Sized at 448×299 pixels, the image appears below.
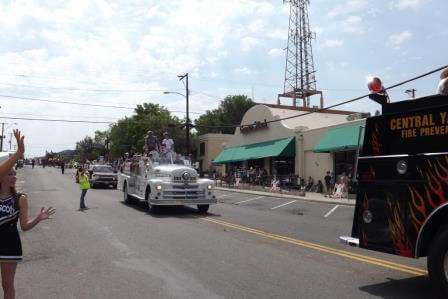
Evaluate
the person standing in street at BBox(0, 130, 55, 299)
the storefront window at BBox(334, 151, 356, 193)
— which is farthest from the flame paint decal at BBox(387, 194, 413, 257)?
the storefront window at BBox(334, 151, 356, 193)

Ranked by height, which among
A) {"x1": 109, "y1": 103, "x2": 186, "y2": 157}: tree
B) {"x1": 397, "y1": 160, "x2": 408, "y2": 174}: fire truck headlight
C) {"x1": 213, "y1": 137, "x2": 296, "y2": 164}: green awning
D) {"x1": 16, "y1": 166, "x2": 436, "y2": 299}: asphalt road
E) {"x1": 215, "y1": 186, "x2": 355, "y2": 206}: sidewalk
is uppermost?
{"x1": 109, "y1": 103, "x2": 186, "y2": 157}: tree

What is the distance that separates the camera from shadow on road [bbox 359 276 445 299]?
6246 millimetres

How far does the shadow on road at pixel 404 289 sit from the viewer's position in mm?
6246

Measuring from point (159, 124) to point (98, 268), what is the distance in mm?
58735

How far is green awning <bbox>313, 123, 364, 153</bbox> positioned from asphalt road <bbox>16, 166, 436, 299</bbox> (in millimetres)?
13817

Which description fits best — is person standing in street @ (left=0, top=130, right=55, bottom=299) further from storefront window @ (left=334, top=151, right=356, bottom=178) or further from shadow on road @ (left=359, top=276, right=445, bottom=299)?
storefront window @ (left=334, top=151, right=356, bottom=178)

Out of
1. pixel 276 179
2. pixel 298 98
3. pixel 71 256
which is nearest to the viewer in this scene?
pixel 71 256

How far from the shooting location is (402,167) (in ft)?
20.5

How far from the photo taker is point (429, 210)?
19.2 ft

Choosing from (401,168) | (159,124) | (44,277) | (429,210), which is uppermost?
(159,124)

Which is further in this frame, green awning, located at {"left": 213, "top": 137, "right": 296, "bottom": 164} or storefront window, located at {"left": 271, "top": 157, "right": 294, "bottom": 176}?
storefront window, located at {"left": 271, "top": 157, "right": 294, "bottom": 176}

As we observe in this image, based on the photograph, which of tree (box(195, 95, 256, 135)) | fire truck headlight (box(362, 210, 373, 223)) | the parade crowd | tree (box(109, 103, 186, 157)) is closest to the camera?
fire truck headlight (box(362, 210, 373, 223))

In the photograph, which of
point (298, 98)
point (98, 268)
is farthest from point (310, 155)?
point (98, 268)

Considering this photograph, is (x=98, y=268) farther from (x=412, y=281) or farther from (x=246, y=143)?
(x=246, y=143)
